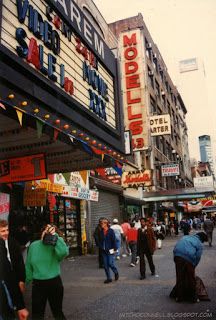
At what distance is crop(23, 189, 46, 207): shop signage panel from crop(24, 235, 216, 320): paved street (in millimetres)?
2589

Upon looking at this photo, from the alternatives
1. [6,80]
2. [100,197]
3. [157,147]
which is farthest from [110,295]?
[157,147]

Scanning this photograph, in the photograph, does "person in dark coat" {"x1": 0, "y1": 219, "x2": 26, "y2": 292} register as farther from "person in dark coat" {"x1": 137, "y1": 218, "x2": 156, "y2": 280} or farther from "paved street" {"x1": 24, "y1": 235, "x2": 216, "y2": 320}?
"person in dark coat" {"x1": 137, "y1": 218, "x2": 156, "y2": 280}

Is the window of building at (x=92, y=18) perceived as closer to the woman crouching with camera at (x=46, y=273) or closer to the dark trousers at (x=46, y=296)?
the woman crouching with camera at (x=46, y=273)

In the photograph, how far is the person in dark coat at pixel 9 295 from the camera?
164 inches

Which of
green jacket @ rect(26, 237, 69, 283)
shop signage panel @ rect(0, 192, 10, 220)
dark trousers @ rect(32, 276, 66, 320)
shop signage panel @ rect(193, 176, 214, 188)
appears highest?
shop signage panel @ rect(193, 176, 214, 188)

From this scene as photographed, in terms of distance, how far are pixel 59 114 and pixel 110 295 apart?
4315 mm

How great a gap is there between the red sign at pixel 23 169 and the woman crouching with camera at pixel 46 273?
3.00 m

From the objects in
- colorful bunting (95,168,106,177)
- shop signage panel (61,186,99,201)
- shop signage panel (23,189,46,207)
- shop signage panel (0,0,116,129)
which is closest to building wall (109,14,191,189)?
colorful bunting (95,168,106,177)

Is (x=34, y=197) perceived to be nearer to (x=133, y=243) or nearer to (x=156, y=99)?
(x=133, y=243)

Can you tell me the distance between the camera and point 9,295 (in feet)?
13.8

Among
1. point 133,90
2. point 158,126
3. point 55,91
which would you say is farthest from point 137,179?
point 55,91

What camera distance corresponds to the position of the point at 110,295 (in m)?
8.37

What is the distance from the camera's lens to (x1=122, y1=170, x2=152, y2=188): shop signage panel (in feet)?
82.9

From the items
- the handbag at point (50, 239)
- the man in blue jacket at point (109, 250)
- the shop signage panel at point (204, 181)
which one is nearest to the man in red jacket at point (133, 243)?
the man in blue jacket at point (109, 250)
